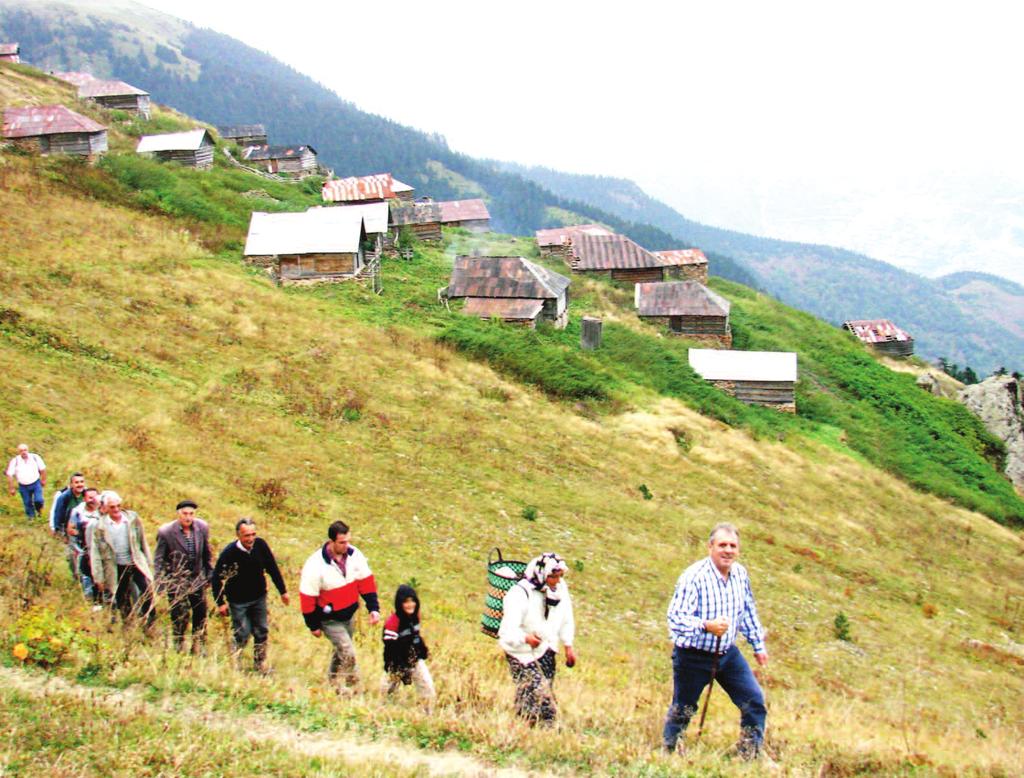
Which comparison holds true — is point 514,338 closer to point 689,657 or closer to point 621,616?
point 621,616

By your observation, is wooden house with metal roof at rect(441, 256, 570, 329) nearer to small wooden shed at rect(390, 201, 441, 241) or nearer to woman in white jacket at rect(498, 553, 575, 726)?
small wooden shed at rect(390, 201, 441, 241)

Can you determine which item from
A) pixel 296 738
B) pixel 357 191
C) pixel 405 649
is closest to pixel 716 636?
pixel 405 649

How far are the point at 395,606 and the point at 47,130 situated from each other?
4471cm

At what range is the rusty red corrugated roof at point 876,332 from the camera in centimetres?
6342

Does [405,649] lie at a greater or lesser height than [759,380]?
greater

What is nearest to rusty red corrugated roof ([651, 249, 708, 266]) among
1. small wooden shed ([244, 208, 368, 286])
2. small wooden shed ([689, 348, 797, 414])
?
small wooden shed ([689, 348, 797, 414])

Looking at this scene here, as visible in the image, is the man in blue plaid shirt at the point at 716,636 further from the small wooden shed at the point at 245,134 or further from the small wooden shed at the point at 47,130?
the small wooden shed at the point at 245,134

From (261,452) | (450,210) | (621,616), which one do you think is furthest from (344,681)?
(450,210)

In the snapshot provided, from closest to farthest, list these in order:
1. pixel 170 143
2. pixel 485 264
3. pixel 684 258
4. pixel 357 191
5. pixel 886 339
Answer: pixel 485 264 < pixel 170 143 < pixel 684 258 < pixel 357 191 < pixel 886 339

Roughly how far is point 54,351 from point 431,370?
13342 mm

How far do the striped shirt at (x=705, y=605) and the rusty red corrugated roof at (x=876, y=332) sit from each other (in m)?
62.6

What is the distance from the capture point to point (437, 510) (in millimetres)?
20031

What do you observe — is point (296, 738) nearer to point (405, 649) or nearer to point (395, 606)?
point (405, 649)

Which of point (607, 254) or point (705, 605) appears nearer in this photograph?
point (705, 605)
